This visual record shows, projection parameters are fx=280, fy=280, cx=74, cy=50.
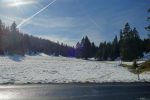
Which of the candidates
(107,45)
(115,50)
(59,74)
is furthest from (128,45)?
(107,45)

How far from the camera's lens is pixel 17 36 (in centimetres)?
8869

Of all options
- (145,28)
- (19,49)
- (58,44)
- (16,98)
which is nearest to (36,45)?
(58,44)

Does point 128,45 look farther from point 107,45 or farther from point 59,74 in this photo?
point 107,45

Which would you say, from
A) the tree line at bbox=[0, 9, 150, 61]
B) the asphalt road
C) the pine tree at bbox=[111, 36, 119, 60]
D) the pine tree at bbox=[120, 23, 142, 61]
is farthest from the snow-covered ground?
the pine tree at bbox=[111, 36, 119, 60]

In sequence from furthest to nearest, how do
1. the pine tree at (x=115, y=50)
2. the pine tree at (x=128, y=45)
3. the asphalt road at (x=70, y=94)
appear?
the pine tree at (x=115, y=50)
the pine tree at (x=128, y=45)
the asphalt road at (x=70, y=94)

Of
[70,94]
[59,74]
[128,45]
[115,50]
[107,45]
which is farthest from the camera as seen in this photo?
[107,45]

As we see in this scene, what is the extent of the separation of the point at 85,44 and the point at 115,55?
13.1 m

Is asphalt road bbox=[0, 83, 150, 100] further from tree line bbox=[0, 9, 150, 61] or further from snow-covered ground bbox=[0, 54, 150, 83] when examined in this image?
tree line bbox=[0, 9, 150, 61]

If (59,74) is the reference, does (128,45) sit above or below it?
above

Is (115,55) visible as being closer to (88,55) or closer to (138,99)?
(88,55)

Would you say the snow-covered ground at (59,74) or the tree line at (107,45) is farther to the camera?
the tree line at (107,45)

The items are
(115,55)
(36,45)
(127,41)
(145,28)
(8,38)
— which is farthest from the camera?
(36,45)

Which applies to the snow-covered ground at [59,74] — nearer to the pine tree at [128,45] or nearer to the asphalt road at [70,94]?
the asphalt road at [70,94]

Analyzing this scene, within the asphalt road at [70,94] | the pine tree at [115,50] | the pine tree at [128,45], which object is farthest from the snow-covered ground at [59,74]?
the pine tree at [115,50]
